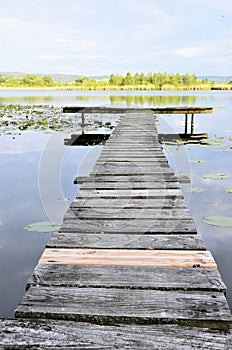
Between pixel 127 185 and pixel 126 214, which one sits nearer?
pixel 126 214

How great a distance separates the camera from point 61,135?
862cm

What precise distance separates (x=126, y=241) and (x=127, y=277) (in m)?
0.36

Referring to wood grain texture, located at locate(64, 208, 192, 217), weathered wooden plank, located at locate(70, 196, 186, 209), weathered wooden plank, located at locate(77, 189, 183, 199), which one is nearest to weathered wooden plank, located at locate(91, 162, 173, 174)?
weathered wooden plank, located at locate(77, 189, 183, 199)

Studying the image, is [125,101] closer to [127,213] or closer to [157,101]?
[157,101]

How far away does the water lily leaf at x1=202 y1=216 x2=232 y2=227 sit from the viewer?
3.09m

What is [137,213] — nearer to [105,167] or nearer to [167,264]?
[167,264]

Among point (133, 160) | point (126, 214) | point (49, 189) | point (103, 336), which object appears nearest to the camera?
point (103, 336)

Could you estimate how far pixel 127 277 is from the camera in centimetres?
136

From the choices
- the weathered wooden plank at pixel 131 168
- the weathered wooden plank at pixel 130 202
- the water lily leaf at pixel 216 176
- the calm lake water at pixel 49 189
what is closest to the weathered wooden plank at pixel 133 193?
the weathered wooden plank at pixel 130 202

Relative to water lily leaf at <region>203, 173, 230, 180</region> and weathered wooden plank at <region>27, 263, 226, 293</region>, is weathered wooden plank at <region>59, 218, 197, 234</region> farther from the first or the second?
water lily leaf at <region>203, 173, 230, 180</region>

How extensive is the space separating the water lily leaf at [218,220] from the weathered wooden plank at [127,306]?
6.36 feet

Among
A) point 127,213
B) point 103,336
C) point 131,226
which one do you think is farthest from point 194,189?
point 103,336

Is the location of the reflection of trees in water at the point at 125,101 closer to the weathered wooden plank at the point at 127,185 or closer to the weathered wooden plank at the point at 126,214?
the weathered wooden plank at the point at 127,185

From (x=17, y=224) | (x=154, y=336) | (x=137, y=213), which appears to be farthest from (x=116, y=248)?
(x=17, y=224)
